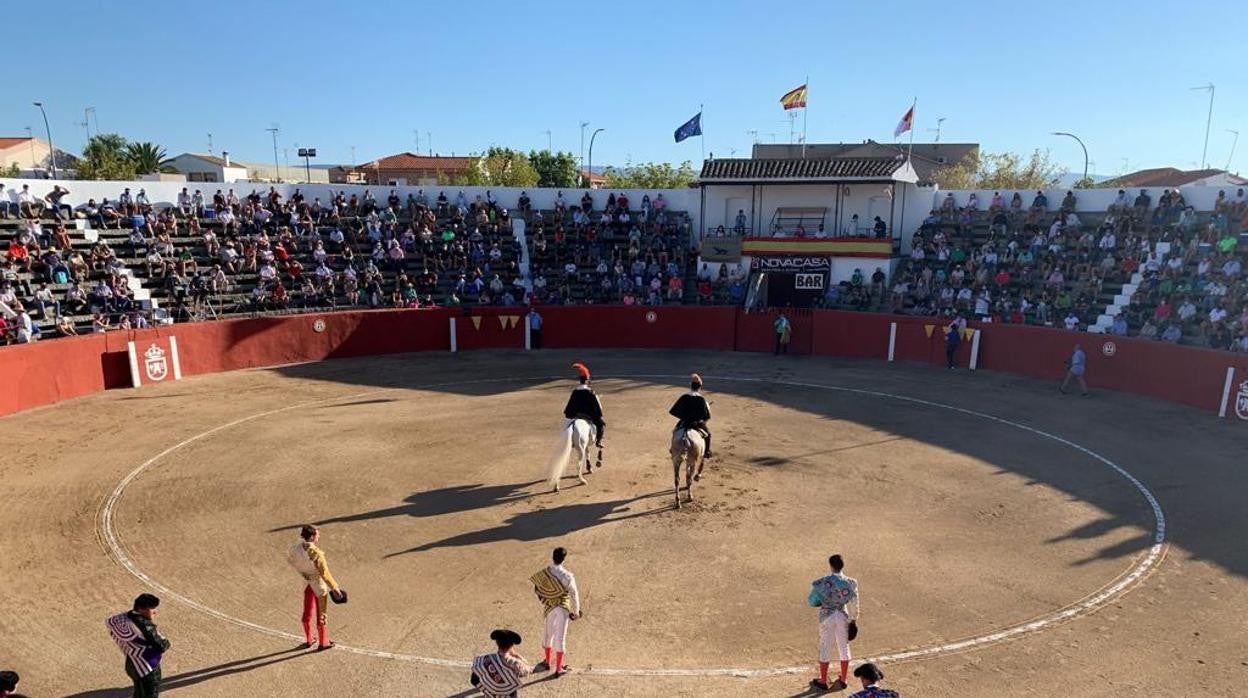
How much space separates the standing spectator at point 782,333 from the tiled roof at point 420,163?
81.3 meters

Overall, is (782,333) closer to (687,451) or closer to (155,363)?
(687,451)

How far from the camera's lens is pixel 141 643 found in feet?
24.6

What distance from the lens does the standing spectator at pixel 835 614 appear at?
839 cm

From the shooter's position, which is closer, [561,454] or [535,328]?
[561,454]

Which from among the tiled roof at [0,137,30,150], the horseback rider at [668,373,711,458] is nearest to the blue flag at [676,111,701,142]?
the horseback rider at [668,373,711,458]

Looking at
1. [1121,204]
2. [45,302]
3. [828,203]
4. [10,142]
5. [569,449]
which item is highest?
[10,142]

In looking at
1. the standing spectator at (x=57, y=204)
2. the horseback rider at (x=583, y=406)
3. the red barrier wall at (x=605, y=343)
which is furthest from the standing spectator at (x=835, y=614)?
the standing spectator at (x=57, y=204)

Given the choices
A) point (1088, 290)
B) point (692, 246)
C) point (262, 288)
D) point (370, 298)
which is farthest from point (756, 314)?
point (262, 288)

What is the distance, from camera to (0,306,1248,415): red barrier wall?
2102cm

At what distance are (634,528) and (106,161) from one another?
77299mm

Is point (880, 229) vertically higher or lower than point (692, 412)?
higher

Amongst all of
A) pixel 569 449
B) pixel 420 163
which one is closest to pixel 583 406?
pixel 569 449

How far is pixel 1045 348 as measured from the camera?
84.1 feet

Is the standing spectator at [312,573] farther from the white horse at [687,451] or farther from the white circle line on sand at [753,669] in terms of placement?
the white horse at [687,451]
